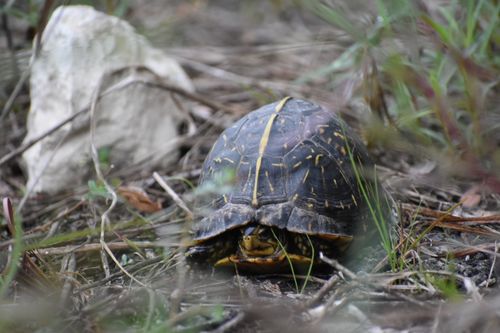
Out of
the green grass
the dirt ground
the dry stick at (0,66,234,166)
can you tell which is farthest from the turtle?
the dry stick at (0,66,234,166)

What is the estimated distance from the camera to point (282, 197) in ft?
8.49

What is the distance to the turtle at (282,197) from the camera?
2.55 m

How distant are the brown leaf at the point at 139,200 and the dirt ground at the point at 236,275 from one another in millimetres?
42

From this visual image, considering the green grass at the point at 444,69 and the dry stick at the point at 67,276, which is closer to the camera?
the dry stick at the point at 67,276

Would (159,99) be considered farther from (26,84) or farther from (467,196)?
(467,196)

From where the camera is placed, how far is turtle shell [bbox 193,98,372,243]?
2564mm

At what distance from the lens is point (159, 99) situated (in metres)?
4.22

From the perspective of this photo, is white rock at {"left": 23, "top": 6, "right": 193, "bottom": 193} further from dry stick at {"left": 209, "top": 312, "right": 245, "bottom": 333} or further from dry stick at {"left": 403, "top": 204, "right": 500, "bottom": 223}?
dry stick at {"left": 209, "top": 312, "right": 245, "bottom": 333}

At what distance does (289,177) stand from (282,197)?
0.10 metres

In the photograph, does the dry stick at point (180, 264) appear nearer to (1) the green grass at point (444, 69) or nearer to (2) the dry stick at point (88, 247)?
(2) the dry stick at point (88, 247)

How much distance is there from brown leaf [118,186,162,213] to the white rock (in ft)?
1.62

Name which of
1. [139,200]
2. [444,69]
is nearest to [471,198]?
[444,69]

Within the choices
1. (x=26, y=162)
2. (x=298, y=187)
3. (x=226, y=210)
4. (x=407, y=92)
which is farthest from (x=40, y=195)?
(x=407, y=92)

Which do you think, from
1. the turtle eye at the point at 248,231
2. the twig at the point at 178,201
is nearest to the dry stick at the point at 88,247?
the twig at the point at 178,201
